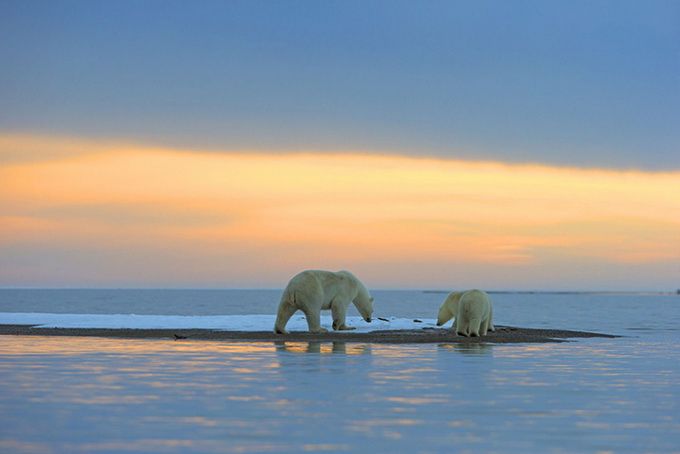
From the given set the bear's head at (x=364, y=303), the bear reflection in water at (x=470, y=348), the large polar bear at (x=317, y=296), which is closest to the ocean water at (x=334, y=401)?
the bear reflection in water at (x=470, y=348)

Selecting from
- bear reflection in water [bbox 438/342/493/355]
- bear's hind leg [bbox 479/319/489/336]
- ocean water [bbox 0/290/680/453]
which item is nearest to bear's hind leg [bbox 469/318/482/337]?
bear's hind leg [bbox 479/319/489/336]

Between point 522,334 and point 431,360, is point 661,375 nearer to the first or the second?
point 431,360

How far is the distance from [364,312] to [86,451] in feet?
84.0

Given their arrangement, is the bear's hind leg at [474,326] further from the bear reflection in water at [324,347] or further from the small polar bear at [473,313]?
the bear reflection in water at [324,347]

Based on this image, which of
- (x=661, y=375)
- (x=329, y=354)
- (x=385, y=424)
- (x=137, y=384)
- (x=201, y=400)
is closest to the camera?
(x=385, y=424)

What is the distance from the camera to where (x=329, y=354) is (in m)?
23.7

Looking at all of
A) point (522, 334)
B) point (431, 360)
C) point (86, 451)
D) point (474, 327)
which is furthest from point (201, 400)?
point (522, 334)

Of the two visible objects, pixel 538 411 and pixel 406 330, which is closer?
pixel 538 411

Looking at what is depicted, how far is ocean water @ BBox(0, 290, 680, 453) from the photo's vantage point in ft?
37.2

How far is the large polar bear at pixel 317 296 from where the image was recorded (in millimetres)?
31938

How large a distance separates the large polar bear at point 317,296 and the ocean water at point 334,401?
7.50 meters

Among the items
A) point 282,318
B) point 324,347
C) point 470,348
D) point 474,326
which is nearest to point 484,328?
point 474,326

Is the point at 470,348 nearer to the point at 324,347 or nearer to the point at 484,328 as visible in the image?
the point at 324,347

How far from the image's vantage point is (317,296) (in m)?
32.2
